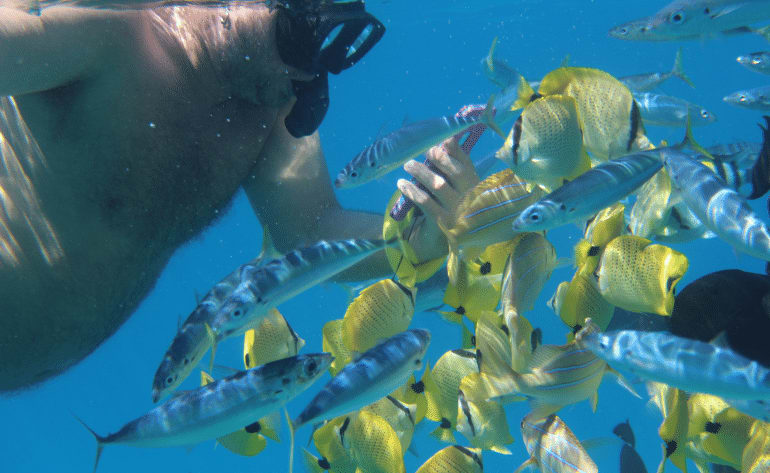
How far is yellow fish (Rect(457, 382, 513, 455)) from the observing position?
1771mm

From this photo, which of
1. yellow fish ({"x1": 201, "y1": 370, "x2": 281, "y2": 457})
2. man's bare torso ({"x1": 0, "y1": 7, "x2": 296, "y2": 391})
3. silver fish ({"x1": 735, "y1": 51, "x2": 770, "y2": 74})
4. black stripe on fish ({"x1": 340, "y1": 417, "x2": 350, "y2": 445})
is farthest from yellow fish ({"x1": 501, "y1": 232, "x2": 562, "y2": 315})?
silver fish ({"x1": 735, "y1": 51, "x2": 770, "y2": 74})

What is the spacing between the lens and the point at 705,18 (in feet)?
10.8

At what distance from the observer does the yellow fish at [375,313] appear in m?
1.89

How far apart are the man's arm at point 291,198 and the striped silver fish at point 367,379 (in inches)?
58.6

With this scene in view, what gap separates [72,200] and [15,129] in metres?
0.50

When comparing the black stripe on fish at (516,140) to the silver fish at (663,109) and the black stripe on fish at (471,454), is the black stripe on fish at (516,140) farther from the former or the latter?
the silver fish at (663,109)

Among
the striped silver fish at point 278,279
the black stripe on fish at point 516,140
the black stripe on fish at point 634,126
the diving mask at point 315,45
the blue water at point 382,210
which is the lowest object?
the blue water at point 382,210

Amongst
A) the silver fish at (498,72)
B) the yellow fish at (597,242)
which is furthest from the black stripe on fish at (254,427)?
the silver fish at (498,72)

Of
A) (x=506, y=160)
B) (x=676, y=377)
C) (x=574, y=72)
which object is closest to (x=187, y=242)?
(x=506, y=160)

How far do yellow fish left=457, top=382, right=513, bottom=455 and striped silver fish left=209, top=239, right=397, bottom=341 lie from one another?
708 mm

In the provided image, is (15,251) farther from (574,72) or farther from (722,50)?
(722,50)

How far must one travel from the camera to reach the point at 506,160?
1566 millimetres

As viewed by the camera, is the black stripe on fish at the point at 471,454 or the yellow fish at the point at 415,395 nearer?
the black stripe on fish at the point at 471,454

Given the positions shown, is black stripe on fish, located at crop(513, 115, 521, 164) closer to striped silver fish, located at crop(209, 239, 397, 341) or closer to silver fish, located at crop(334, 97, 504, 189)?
striped silver fish, located at crop(209, 239, 397, 341)
